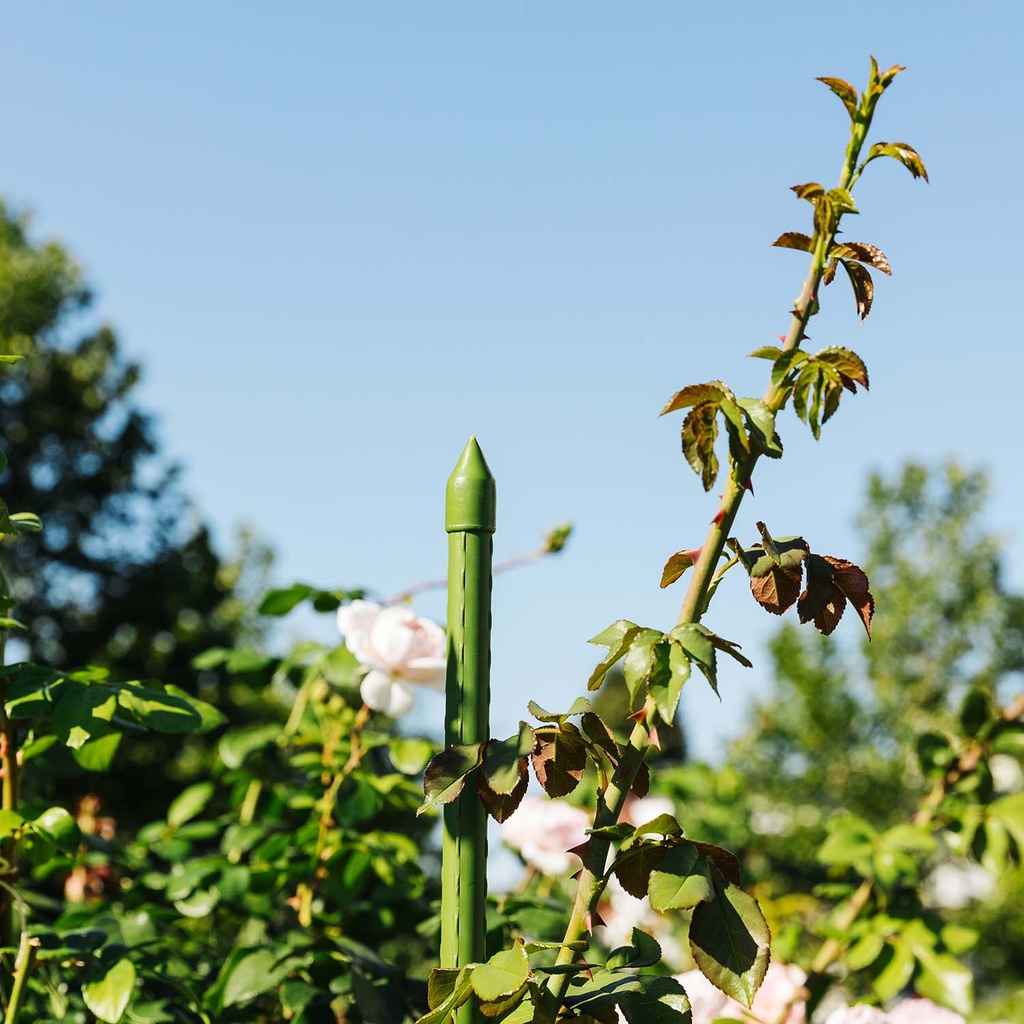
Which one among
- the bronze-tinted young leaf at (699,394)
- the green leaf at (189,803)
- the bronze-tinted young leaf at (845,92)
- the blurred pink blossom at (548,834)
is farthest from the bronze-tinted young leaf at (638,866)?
the green leaf at (189,803)

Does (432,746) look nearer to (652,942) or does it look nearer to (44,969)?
(44,969)

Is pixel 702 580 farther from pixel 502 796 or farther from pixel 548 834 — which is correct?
pixel 548 834

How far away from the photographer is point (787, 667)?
16094 millimetres

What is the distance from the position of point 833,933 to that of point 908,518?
18.4m

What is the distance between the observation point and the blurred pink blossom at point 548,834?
1.74 metres

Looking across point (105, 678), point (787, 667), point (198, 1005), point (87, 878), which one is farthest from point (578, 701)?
point (787, 667)

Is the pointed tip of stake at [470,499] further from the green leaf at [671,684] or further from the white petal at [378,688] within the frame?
the white petal at [378,688]

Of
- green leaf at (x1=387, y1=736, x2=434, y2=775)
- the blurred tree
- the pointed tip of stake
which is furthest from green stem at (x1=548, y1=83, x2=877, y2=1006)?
the blurred tree

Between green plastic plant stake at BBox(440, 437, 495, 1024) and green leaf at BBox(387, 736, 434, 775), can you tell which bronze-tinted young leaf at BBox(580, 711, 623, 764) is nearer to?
green plastic plant stake at BBox(440, 437, 495, 1024)

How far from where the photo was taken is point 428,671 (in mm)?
1252

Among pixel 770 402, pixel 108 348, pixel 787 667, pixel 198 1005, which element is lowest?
pixel 787 667

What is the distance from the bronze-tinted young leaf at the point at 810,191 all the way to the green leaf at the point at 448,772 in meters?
0.43

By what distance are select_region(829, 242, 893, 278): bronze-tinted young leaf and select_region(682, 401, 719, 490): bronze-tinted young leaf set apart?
145mm

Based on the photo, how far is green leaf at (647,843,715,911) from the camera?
646mm
